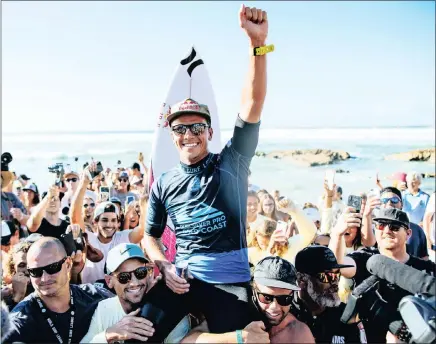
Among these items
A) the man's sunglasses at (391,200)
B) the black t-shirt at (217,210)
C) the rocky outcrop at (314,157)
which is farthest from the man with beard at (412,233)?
the rocky outcrop at (314,157)

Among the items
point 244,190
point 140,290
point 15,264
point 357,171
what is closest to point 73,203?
point 15,264

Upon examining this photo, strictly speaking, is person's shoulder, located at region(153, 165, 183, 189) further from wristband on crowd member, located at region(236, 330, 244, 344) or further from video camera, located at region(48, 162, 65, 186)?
video camera, located at region(48, 162, 65, 186)

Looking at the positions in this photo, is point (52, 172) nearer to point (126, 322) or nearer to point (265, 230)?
point (265, 230)

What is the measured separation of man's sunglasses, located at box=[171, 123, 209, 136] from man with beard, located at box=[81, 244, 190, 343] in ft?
2.31

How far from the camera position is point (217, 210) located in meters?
2.22

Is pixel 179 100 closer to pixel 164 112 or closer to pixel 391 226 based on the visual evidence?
pixel 164 112

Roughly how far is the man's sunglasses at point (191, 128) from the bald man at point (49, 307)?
98 cm

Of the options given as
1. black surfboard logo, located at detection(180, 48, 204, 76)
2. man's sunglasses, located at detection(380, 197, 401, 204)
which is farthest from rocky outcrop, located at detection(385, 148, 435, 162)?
black surfboard logo, located at detection(180, 48, 204, 76)

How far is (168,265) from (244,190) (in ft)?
1.84

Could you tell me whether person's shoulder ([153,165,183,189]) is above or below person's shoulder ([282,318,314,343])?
above

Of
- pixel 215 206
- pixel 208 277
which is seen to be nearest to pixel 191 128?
pixel 215 206

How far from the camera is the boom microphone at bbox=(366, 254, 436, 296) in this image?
1.87m

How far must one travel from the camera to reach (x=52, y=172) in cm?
520

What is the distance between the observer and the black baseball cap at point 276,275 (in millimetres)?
2230
